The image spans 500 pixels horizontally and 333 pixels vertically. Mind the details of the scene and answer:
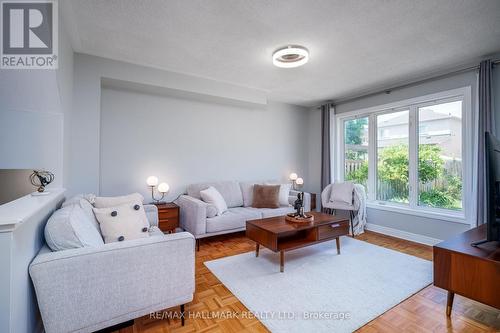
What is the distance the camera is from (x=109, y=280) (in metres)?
1.41

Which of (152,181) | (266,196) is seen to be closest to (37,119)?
(152,181)

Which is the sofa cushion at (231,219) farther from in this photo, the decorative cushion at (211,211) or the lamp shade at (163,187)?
the lamp shade at (163,187)

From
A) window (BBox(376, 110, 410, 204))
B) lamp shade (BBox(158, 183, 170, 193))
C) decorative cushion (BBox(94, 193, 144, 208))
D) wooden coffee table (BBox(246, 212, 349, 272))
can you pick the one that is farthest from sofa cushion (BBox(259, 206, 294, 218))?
decorative cushion (BBox(94, 193, 144, 208))

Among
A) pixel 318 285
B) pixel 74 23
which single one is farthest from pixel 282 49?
pixel 318 285

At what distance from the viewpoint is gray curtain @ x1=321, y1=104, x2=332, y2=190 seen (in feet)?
15.4

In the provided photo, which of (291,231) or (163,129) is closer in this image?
(291,231)

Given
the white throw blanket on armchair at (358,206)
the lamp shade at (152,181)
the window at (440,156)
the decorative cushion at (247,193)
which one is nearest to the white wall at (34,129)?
the lamp shade at (152,181)

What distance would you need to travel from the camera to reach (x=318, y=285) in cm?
220

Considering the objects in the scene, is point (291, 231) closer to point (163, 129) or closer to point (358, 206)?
point (358, 206)

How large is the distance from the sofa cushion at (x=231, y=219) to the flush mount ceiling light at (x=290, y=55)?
2146 mm

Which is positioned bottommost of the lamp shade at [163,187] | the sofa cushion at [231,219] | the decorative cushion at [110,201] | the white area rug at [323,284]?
the white area rug at [323,284]

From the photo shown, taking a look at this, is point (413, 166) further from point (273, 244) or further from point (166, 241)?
point (166, 241)

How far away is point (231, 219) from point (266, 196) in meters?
0.84

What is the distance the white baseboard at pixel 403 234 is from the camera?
133 inches
